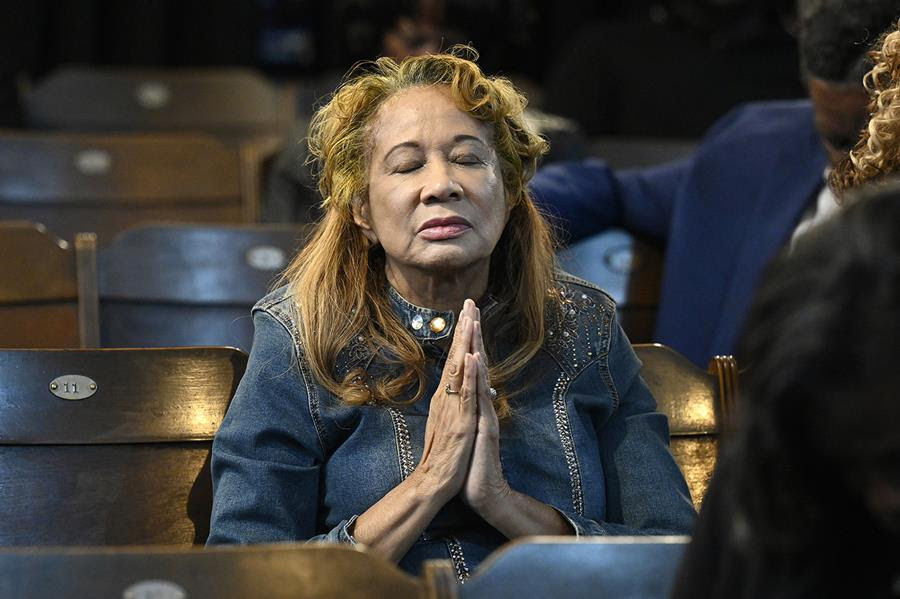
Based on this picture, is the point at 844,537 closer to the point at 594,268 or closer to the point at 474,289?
the point at 474,289

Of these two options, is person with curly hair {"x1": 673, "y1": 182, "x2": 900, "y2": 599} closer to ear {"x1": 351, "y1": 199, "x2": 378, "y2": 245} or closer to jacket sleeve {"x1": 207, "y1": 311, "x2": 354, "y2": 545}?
jacket sleeve {"x1": 207, "y1": 311, "x2": 354, "y2": 545}

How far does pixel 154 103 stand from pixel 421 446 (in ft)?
9.68

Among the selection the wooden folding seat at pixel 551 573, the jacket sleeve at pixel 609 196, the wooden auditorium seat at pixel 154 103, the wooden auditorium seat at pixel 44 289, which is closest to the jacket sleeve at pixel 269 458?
the wooden folding seat at pixel 551 573

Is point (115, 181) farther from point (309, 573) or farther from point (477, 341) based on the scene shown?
point (309, 573)

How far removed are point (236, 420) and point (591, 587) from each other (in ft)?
1.86

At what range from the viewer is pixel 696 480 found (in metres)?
1.88

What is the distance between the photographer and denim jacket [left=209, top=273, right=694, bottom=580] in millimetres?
1601

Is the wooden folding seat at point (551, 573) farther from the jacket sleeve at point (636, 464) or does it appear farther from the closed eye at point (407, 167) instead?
the closed eye at point (407, 167)

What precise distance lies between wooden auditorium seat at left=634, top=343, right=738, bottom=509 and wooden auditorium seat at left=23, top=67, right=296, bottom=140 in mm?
2771

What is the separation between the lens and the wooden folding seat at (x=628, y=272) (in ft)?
8.48

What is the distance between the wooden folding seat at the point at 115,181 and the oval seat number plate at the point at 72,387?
A: 146 cm

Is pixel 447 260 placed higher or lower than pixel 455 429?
higher

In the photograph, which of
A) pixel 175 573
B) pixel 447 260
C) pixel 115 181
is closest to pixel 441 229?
pixel 447 260

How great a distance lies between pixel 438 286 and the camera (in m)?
1.74
